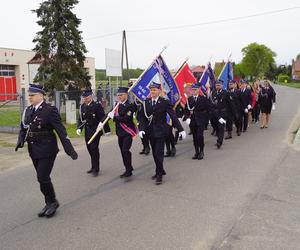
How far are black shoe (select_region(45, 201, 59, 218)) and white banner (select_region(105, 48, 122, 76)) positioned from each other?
1634 centimetres

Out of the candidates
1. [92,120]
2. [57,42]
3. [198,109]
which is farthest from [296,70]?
[92,120]

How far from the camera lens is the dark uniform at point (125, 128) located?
7.09 m

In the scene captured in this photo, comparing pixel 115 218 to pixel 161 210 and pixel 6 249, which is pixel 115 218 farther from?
pixel 6 249

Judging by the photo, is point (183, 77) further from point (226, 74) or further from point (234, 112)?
point (226, 74)

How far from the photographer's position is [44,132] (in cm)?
511

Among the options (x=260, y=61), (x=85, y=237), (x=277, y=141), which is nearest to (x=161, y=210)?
(x=85, y=237)

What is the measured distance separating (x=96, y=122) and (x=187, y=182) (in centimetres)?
215

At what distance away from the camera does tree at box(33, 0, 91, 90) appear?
18406 mm

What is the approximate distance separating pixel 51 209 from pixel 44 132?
1.05 m

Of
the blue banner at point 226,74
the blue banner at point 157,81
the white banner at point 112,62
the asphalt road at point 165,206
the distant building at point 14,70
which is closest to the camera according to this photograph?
the asphalt road at point 165,206

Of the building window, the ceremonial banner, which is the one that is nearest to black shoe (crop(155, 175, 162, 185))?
the ceremonial banner

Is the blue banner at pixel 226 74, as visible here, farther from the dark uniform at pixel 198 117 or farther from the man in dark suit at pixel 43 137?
the man in dark suit at pixel 43 137

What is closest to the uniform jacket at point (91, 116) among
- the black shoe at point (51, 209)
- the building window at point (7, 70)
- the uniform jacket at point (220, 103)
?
the black shoe at point (51, 209)

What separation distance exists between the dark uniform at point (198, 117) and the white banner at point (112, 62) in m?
12.7
